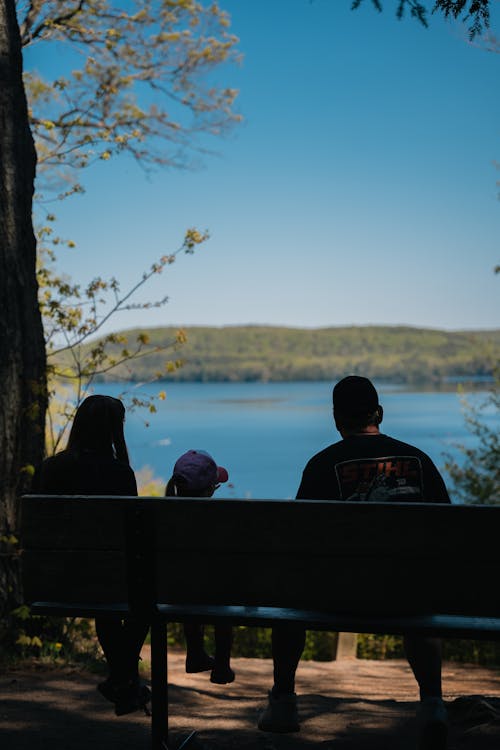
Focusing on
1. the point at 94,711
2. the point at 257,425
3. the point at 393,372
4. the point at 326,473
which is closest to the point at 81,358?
the point at 94,711

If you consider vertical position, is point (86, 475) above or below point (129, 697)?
above

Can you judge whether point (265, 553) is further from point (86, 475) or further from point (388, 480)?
point (86, 475)

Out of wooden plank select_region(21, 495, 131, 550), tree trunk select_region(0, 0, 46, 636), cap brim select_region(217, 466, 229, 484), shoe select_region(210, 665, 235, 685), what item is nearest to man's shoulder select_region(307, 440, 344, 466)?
wooden plank select_region(21, 495, 131, 550)

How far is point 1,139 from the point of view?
4.82 meters

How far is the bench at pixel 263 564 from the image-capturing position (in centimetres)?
256

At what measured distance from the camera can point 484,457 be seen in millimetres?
13383

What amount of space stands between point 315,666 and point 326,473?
12.2ft

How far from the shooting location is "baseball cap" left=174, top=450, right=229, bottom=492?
12.4ft

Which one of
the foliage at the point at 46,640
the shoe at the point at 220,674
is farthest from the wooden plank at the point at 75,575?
the foliage at the point at 46,640

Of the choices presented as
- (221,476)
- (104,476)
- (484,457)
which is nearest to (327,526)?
(104,476)

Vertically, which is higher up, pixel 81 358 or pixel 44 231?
pixel 44 231

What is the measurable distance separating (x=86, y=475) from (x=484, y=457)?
10.9m

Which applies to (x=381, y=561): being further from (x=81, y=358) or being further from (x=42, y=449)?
(x=81, y=358)

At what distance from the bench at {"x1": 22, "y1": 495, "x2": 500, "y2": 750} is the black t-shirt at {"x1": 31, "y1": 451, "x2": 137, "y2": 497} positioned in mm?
580
